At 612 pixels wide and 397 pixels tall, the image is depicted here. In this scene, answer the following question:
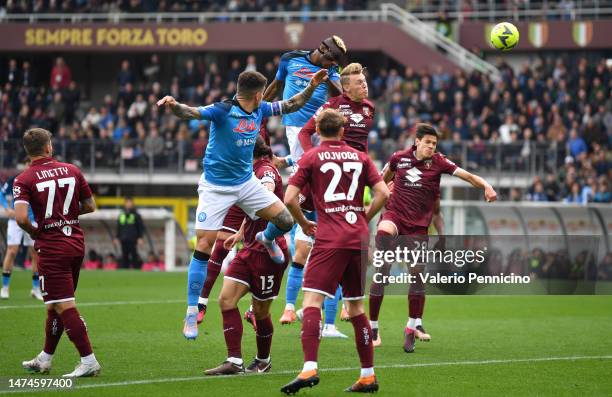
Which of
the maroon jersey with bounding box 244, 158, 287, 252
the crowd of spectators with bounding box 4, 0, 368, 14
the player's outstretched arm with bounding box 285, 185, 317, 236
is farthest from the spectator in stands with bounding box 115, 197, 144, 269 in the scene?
the player's outstretched arm with bounding box 285, 185, 317, 236

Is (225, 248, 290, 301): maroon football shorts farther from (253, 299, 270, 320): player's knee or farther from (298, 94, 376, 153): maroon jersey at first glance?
(298, 94, 376, 153): maroon jersey

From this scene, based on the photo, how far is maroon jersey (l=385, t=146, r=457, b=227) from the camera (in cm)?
1312

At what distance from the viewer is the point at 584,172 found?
2862 cm

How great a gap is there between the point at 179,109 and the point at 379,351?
4019mm

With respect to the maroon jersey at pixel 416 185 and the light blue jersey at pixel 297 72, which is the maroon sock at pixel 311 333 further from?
the light blue jersey at pixel 297 72

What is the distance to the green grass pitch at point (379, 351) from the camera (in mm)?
10070

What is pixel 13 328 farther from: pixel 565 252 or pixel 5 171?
pixel 5 171

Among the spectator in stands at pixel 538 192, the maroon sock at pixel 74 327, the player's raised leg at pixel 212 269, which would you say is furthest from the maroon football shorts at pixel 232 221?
the spectator in stands at pixel 538 192

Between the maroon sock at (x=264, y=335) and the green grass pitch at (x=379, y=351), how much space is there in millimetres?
253

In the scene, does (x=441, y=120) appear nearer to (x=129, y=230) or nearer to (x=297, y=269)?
(x=129, y=230)

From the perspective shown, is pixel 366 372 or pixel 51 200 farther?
pixel 51 200

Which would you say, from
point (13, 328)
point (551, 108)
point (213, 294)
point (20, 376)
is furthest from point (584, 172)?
point (20, 376)

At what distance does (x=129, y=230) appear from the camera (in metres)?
29.9

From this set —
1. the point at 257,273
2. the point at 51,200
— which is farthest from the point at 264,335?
the point at 51,200
